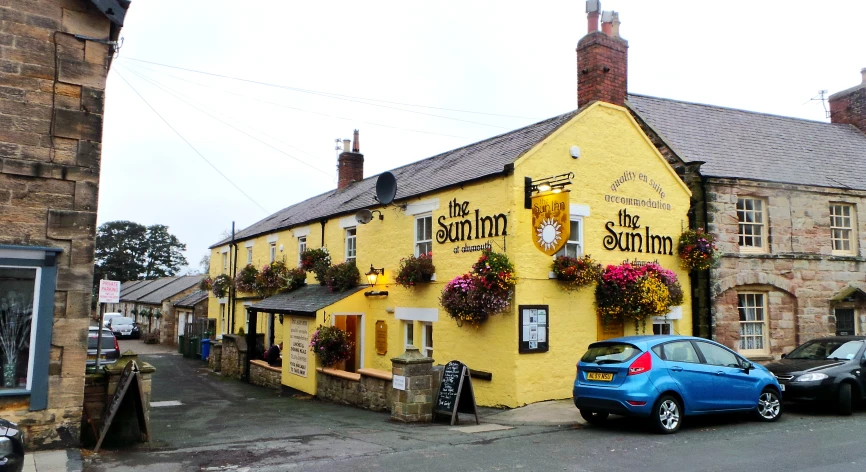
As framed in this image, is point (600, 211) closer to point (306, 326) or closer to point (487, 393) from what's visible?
point (487, 393)

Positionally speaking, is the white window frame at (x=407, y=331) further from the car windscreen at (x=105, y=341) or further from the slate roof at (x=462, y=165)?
the car windscreen at (x=105, y=341)

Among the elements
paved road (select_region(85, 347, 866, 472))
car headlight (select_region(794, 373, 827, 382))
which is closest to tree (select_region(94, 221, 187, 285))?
paved road (select_region(85, 347, 866, 472))

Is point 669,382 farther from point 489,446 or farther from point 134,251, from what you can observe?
point 134,251

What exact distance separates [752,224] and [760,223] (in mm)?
275

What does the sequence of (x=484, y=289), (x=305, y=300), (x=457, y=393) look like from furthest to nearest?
(x=305, y=300) → (x=484, y=289) → (x=457, y=393)

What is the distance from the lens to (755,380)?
10.7 metres

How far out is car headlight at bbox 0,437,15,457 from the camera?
5.86 metres

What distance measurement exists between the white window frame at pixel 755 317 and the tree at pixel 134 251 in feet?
272

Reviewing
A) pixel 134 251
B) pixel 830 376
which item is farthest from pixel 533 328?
pixel 134 251

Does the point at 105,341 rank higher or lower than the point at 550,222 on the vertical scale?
lower

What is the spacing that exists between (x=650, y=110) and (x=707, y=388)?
33.9ft

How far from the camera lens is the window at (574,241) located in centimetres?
1363

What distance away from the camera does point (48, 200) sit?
28.7 ft

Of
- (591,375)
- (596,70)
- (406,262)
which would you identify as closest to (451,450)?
(591,375)
